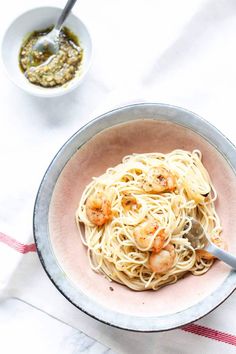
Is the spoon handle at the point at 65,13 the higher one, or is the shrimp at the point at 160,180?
the spoon handle at the point at 65,13

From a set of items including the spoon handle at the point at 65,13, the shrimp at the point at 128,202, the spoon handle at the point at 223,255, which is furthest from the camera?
the spoon handle at the point at 65,13

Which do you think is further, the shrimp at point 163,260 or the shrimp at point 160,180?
the shrimp at point 160,180

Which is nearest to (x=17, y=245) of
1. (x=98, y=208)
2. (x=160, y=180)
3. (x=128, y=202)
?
(x=98, y=208)

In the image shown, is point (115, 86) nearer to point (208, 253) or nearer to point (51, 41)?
point (51, 41)

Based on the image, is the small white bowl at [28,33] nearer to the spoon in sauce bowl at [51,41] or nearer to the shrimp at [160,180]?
the spoon in sauce bowl at [51,41]

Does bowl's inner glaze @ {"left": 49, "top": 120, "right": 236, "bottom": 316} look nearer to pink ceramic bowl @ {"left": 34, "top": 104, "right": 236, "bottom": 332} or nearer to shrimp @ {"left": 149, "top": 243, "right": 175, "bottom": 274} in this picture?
pink ceramic bowl @ {"left": 34, "top": 104, "right": 236, "bottom": 332}

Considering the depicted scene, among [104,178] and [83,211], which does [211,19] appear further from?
[83,211]

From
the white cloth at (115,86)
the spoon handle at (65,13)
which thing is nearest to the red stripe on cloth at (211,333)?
the white cloth at (115,86)
